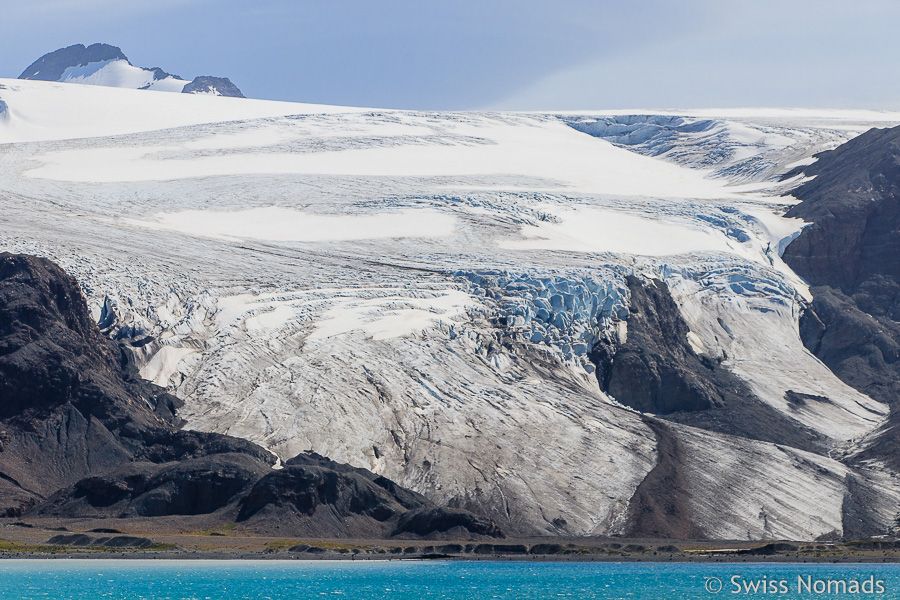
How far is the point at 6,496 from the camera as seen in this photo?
70188mm

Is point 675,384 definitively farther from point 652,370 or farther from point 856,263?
point 856,263

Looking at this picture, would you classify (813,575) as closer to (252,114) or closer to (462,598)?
(462,598)

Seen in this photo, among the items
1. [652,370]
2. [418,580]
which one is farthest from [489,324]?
[418,580]

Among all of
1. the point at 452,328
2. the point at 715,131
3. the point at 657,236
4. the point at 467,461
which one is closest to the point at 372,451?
the point at 467,461

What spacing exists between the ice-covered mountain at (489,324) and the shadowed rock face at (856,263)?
208 cm

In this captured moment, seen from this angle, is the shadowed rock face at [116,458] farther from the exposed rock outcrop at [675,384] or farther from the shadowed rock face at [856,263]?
→ the shadowed rock face at [856,263]

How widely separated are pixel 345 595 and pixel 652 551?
2400 centimetres

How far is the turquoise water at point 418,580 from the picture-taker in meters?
52.5

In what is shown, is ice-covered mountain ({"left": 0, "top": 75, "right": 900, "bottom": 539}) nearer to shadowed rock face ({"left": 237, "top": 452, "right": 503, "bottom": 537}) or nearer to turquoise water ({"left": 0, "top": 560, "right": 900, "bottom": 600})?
shadowed rock face ({"left": 237, "top": 452, "right": 503, "bottom": 537})

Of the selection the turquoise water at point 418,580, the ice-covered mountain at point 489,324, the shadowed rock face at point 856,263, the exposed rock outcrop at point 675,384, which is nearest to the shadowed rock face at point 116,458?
the ice-covered mountain at point 489,324

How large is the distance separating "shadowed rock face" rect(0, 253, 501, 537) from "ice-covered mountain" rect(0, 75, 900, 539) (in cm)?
359

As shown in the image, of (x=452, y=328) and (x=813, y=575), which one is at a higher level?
(x=452, y=328)

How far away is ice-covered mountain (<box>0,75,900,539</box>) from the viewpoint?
7819 cm

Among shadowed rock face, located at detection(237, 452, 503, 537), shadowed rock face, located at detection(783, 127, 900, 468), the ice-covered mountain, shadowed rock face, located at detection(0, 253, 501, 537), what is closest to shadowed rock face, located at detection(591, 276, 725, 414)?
the ice-covered mountain
